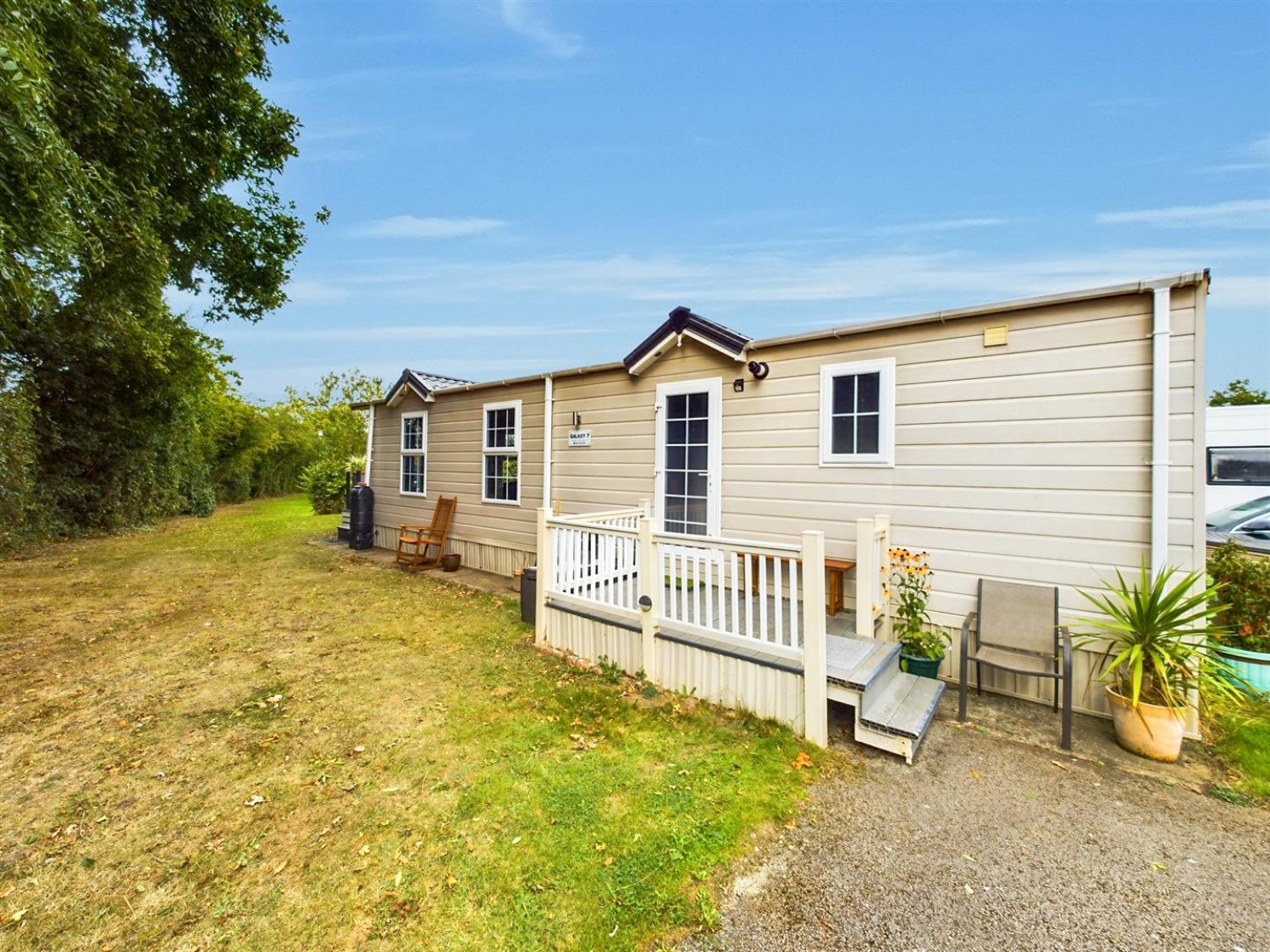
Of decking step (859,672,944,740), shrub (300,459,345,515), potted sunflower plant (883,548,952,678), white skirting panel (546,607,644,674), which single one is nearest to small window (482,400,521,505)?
white skirting panel (546,607,644,674)

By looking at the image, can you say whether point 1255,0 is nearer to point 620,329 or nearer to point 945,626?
point 945,626

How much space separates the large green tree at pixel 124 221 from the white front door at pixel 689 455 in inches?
210

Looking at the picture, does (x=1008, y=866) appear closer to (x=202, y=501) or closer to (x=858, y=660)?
(x=858, y=660)

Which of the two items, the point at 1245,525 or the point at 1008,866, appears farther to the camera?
the point at 1245,525

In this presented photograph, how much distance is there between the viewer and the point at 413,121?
31.6ft

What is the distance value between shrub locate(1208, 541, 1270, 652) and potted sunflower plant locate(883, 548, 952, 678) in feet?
6.48

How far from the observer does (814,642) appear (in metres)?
3.06

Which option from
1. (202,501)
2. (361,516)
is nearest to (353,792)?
(361,516)

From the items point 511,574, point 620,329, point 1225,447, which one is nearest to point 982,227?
point 1225,447

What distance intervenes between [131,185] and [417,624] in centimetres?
595

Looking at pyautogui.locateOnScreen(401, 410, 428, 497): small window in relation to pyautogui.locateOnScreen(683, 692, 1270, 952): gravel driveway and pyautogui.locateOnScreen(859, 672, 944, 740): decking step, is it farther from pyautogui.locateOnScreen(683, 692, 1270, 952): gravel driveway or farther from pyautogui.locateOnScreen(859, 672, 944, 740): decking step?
pyautogui.locateOnScreen(683, 692, 1270, 952): gravel driveway

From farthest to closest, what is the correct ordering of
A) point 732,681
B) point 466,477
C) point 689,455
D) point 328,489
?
point 328,489 < point 466,477 < point 689,455 < point 732,681

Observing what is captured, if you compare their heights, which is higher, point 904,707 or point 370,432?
point 370,432

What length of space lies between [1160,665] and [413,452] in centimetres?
980
